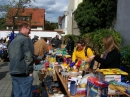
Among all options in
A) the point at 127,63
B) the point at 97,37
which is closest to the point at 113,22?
the point at 97,37

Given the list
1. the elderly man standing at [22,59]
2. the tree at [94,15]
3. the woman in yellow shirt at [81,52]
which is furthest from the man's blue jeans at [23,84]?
the tree at [94,15]

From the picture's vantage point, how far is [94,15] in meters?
16.1

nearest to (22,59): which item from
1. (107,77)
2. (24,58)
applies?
(24,58)

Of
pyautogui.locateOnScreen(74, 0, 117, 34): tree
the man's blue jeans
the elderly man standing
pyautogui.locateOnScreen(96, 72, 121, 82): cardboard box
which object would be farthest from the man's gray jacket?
pyautogui.locateOnScreen(74, 0, 117, 34): tree

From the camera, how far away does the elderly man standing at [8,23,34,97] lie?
3914 millimetres

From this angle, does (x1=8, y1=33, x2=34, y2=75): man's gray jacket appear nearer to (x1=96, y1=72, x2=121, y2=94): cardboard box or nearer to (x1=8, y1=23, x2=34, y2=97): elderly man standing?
(x1=8, y1=23, x2=34, y2=97): elderly man standing

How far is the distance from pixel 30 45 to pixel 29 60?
29 centimetres

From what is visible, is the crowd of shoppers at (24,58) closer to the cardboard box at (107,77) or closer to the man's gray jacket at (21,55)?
the man's gray jacket at (21,55)

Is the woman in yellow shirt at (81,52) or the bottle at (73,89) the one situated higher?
the woman in yellow shirt at (81,52)

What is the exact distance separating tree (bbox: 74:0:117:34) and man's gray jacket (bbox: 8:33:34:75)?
1013cm

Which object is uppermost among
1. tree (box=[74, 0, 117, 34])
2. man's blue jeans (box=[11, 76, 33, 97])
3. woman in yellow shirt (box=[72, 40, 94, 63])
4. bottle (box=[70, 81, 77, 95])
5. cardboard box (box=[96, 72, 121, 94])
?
tree (box=[74, 0, 117, 34])

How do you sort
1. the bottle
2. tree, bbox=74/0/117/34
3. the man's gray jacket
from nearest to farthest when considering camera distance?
the bottle → the man's gray jacket → tree, bbox=74/0/117/34

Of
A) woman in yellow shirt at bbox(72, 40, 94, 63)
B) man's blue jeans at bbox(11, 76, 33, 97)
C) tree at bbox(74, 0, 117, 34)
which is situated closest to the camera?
man's blue jeans at bbox(11, 76, 33, 97)

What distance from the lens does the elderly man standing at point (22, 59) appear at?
391 cm
